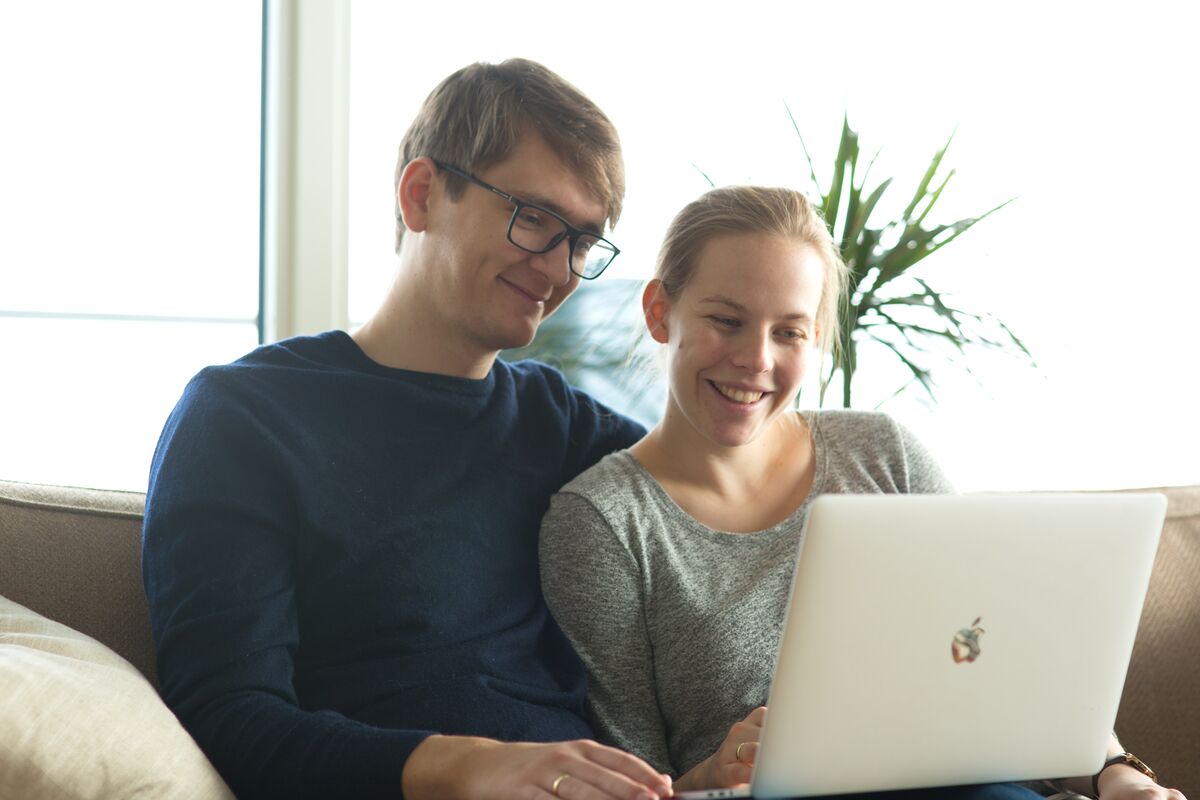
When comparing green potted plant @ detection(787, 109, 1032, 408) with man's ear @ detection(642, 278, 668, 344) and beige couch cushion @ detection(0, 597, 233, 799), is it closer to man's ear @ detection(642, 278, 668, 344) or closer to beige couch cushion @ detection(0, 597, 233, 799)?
man's ear @ detection(642, 278, 668, 344)

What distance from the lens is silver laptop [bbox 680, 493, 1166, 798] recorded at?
102 centimetres

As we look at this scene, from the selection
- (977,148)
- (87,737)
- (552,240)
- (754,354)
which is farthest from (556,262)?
(977,148)

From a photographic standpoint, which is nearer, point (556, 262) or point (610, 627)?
point (610, 627)

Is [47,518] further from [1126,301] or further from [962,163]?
[1126,301]

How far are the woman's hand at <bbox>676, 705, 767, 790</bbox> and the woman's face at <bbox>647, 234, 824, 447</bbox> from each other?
1.41ft

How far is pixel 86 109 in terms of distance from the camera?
115 inches

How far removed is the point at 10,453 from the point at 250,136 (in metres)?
0.99

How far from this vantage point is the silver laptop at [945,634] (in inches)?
40.2

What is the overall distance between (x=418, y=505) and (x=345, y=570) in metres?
0.12

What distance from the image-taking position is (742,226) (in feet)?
5.30

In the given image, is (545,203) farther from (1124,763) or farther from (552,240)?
(1124,763)

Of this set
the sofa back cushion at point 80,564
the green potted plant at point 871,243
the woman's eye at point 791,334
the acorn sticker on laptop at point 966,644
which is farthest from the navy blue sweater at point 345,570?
the green potted plant at point 871,243

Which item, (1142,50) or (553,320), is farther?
(1142,50)

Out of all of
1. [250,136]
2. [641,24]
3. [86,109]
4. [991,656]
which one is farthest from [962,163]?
[991,656]
